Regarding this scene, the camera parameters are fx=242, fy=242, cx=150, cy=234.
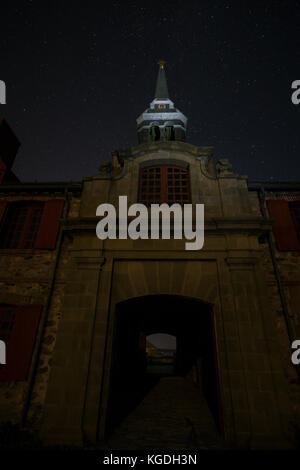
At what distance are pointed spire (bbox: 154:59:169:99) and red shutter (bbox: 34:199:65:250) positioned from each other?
20765mm

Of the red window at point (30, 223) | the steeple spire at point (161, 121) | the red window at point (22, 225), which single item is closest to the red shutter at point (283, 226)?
the red window at point (30, 223)

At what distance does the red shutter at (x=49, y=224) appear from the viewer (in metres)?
7.00

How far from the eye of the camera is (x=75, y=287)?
5922 millimetres

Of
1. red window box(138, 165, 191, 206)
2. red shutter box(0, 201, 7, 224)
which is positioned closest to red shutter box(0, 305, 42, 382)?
red shutter box(0, 201, 7, 224)

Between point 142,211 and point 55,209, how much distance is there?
2890mm

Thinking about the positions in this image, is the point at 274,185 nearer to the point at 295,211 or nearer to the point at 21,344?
the point at 295,211

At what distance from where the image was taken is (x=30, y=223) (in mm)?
7793

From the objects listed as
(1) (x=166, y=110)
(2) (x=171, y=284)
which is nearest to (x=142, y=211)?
(2) (x=171, y=284)

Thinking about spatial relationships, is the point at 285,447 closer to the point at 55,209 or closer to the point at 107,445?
the point at 107,445

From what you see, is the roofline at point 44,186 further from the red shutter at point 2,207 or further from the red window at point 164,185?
the red window at point 164,185

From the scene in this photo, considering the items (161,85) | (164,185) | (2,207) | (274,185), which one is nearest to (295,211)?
(274,185)

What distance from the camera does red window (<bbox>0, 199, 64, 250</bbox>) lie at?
7168mm

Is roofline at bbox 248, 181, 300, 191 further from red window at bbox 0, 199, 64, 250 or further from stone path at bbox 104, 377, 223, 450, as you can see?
stone path at bbox 104, 377, 223, 450
